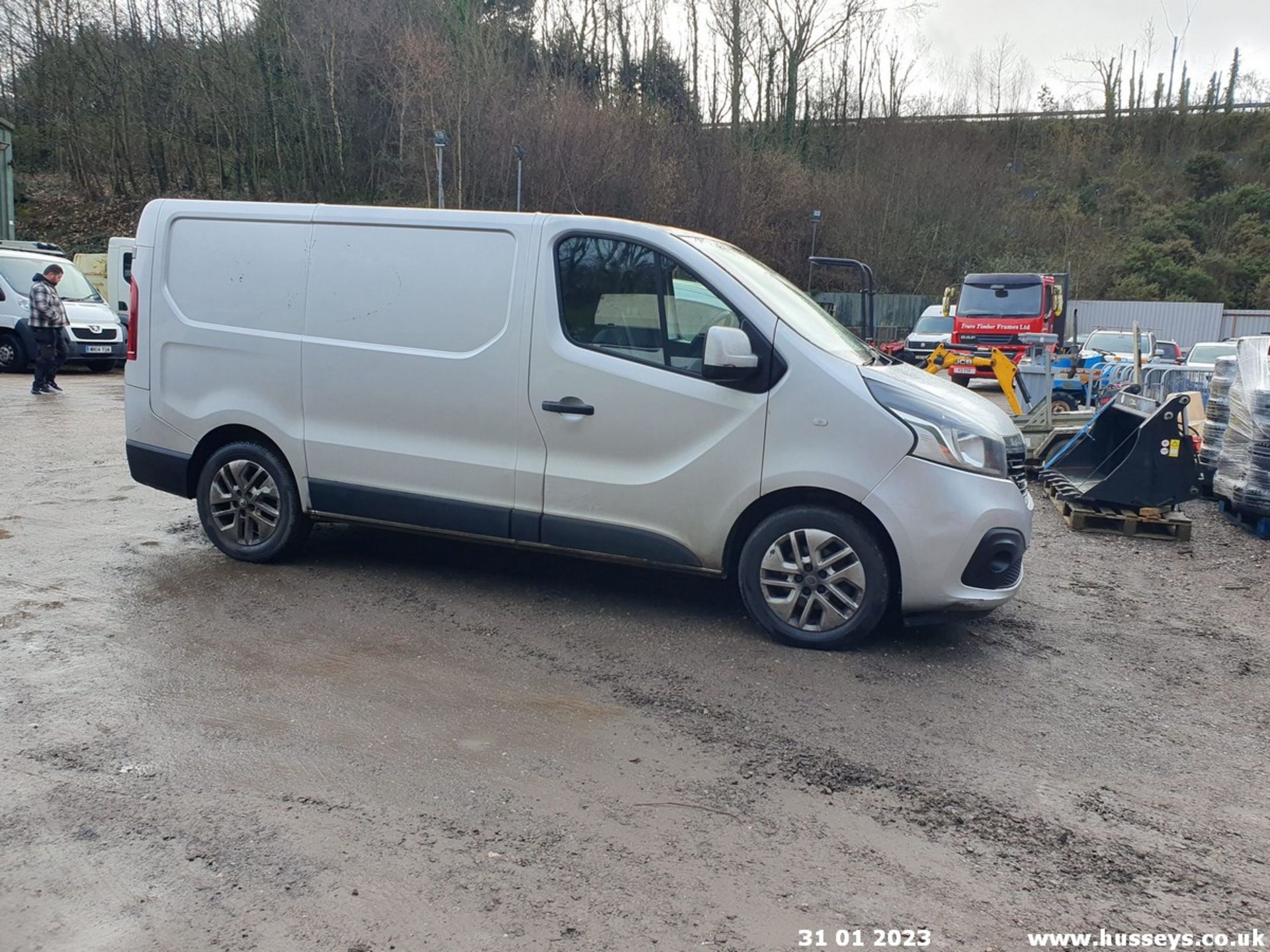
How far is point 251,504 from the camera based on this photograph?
6082 mm

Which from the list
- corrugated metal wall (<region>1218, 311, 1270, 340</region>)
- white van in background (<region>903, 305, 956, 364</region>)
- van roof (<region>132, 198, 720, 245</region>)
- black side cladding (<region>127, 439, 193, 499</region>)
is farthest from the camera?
corrugated metal wall (<region>1218, 311, 1270, 340</region>)

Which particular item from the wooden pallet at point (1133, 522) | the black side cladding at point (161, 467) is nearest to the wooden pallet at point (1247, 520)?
the wooden pallet at point (1133, 522)

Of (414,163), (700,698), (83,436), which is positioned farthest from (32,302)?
(414,163)

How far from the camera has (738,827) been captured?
3.32 meters

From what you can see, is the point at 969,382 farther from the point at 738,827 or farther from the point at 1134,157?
→ the point at 1134,157

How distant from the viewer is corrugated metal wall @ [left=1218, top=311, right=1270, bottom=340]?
38594 millimetres

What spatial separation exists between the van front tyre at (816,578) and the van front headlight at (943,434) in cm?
52

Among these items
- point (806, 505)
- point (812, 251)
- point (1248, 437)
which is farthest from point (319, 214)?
point (812, 251)

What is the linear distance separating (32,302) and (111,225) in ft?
66.2

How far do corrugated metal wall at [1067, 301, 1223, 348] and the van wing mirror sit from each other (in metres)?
38.8

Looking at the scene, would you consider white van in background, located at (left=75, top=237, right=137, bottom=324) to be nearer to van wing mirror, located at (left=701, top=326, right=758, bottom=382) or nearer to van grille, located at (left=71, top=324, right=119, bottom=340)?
van grille, located at (left=71, top=324, right=119, bottom=340)

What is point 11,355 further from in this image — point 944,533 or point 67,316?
point 944,533

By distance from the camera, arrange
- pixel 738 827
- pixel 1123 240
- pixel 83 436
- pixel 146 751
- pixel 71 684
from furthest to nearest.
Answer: pixel 1123 240 → pixel 83 436 → pixel 71 684 → pixel 146 751 → pixel 738 827

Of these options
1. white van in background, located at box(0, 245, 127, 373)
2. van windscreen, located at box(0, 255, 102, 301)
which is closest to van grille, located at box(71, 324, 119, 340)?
white van in background, located at box(0, 245, 127, 373)
